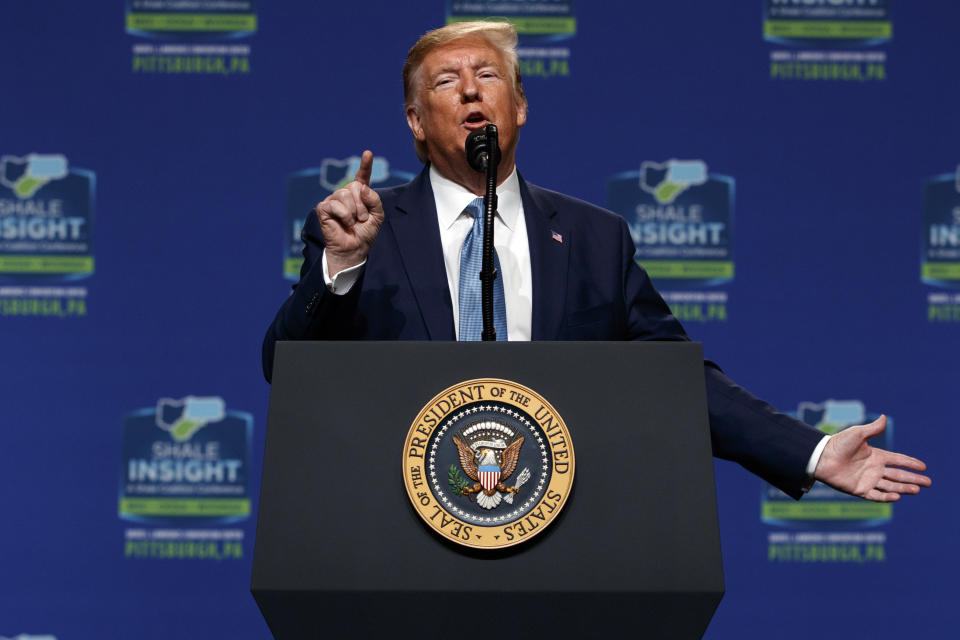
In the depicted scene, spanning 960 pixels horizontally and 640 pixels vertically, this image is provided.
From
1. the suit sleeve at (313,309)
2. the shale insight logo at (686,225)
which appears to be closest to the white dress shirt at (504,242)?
the suit sleeve at (313,309)

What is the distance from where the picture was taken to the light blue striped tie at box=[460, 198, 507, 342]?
166 centimetres

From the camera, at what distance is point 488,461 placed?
110cm

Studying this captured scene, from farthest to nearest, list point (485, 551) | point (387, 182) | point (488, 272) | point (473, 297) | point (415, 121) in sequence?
point (387, 182) → point (415, 121) → point (473, 297) → point (488, 272) → point (485, 551)

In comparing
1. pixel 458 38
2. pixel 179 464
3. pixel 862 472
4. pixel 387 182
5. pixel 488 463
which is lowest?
pixel 179 464

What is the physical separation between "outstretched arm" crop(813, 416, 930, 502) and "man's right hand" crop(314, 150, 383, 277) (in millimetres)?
725

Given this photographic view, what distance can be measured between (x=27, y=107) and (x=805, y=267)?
272 centimetres

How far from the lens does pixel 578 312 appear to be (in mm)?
1716

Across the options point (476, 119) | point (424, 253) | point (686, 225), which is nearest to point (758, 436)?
point (424, 253)

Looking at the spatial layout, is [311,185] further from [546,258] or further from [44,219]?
[546,258]

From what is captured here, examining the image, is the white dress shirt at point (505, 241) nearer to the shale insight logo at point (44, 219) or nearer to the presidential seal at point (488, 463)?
the presidential seal at point (488, 463)

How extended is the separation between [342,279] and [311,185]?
6.63ft

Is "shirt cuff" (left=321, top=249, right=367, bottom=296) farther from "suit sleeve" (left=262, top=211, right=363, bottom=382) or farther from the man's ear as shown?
the man's ear

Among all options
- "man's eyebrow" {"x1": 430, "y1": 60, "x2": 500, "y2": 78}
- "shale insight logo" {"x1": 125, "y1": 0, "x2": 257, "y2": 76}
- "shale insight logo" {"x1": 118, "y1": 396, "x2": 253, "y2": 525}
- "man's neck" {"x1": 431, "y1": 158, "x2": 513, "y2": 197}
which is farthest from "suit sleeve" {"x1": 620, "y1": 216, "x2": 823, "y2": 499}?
"shale insight logo" {"x1": 125, "y1": 0, "x2": 257, "y2": 76}

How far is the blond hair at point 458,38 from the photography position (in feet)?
6.12
